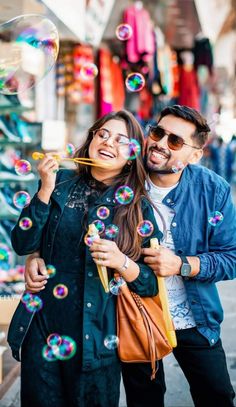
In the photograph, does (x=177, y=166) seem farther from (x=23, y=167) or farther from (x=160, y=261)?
(x=23, y=167)

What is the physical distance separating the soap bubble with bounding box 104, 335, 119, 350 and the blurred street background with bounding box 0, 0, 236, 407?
0.91m

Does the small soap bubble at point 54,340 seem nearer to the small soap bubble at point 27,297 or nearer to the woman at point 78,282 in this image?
the woman at point 78,282

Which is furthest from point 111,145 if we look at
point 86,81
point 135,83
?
point 86,81

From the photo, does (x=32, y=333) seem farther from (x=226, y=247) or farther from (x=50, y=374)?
(x=226, y=247)

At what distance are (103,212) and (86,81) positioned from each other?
5.28m

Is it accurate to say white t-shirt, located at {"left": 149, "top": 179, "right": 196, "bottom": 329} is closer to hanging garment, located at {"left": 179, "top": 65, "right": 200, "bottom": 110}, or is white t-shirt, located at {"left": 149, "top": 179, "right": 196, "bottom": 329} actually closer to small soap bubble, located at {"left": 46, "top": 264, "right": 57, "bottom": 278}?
small soap bubble, located at {"left": 46, "top": 264, "right": 57, "bottom": 278}

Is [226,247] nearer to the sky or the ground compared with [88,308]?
nearer to the sky

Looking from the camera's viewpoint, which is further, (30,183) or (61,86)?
(61,86)

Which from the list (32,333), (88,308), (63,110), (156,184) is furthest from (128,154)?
(63,110)

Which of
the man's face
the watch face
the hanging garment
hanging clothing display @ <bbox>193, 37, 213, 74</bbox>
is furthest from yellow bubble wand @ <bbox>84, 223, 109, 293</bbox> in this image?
hanging clothing display @ <bbox>193, 37, 213, 74</bbox>

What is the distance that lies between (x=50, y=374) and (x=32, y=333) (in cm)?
17

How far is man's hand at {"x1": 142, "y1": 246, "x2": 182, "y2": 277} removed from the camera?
2.24m

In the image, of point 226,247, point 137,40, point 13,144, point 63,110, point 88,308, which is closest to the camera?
point 88,308

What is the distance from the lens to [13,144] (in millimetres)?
5410
